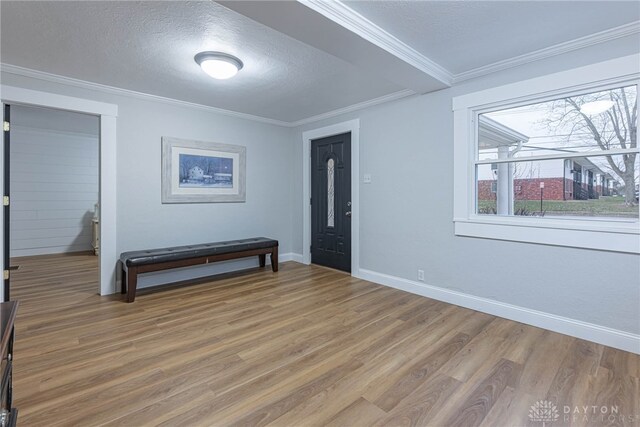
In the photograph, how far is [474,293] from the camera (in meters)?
3.15

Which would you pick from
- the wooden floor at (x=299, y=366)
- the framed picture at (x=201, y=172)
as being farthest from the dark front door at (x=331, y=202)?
the wooden floor at (x=299, y=366)

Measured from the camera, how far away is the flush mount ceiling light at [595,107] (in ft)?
8.10

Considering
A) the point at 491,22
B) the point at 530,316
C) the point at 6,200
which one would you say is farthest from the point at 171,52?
the point at 530,316

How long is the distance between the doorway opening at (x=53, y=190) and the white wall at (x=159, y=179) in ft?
6.48

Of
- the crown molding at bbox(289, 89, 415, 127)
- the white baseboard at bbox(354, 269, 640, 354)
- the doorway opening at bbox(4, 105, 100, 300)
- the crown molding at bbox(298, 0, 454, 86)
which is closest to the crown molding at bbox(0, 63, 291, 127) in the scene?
the crown molding at bbox(289, 89, 415, 127)

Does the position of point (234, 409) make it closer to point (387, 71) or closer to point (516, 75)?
point (387, 71)

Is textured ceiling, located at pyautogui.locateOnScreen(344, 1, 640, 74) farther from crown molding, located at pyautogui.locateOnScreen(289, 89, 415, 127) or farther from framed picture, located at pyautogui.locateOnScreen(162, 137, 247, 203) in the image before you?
framed picture, located at pyautogui.locateOnScreen(162, 137, 247, 203)

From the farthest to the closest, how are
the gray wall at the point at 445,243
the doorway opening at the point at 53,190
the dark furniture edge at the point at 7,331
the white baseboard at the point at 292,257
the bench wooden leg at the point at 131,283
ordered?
the doorway opening at the point at 53,190
the white baseboard at the point at 292,257
the bench wooden leg at the point at 131,283
the gray wall at the point at 445,243
the dark furniture edge at the point at 7,331

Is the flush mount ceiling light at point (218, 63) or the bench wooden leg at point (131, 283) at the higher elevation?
the flush mount ceiling light at point (218, 63)

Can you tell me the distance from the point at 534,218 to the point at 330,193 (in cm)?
273

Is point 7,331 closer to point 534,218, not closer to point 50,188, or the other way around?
point 534,218

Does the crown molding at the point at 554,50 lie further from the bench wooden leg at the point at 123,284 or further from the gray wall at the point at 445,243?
the bench wooden leg at the point at 123,284

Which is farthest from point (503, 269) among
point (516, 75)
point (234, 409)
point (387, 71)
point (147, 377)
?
point (147, 377)

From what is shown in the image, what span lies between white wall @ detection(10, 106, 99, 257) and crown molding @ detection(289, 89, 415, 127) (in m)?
3.76
